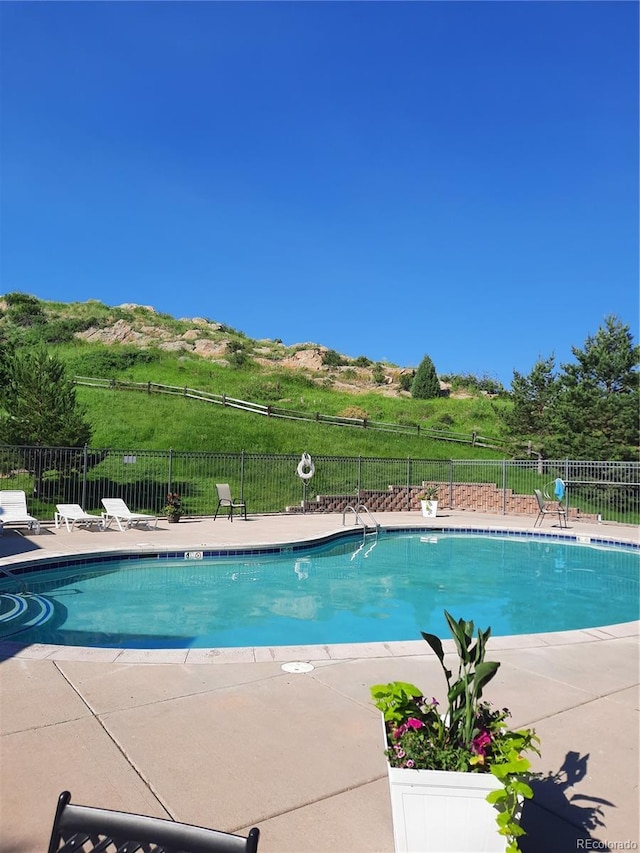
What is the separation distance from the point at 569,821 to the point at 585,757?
55cm

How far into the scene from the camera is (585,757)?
2.62 meters

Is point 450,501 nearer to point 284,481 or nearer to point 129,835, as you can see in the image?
point 284,481

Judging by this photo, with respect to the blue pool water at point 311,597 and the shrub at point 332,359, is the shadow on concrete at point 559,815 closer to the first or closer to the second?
the blue pool water at point 311,597

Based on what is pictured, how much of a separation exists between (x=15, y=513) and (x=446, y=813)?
10536 mm

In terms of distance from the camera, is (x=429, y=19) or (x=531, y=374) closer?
(x=429, y=19)

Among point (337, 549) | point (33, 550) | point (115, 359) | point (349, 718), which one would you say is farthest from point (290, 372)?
point (349, 718)

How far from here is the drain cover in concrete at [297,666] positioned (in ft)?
12.4

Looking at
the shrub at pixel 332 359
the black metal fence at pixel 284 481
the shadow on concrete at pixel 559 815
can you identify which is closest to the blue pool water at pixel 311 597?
the shadow on concrete at pixel 559 815

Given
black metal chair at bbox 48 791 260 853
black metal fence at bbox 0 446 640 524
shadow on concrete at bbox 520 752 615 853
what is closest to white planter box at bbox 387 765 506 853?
shadow on concrete at bbox 520 752 615 853

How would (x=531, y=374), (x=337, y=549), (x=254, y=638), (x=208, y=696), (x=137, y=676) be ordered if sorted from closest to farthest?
(x=208, y=696) → (x=137, y=676) → (x=254, y=638) → (x=337, y=549) → (x=531, y=374)

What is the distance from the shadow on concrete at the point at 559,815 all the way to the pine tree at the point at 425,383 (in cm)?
3452

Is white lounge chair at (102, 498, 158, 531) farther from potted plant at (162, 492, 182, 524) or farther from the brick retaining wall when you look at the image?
the brick retaining wall

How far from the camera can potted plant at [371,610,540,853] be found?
1.61 meters

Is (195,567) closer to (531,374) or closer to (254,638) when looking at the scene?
(254,638)
